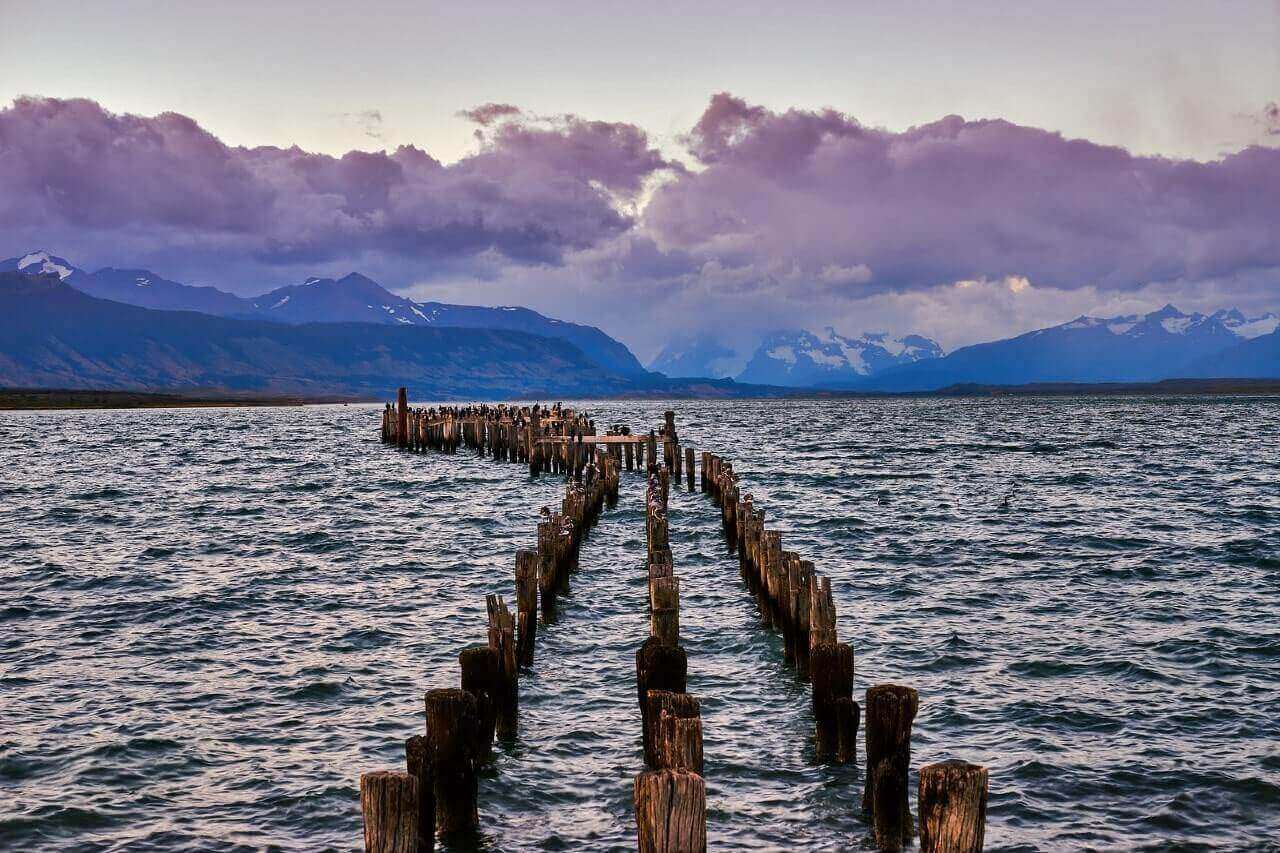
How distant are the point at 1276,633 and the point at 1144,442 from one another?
6845 centimetres

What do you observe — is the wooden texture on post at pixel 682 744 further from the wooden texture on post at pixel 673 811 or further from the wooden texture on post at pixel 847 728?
the wooden texture on post at pixel 847 728

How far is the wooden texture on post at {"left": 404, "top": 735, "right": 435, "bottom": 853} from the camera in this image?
7.89m

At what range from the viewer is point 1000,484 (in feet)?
157

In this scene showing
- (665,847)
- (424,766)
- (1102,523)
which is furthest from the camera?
(1102,523)

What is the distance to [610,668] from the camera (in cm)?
1577

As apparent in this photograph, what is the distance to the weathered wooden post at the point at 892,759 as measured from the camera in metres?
9.32

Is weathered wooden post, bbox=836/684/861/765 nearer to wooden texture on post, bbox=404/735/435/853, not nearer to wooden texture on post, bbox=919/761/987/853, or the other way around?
wooden texture on post, bbox=919/761/987/853

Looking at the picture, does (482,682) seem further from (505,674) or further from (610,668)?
(610,668)

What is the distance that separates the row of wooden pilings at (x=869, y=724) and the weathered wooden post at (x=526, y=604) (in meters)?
3.80

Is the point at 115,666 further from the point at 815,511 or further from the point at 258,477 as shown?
the point at 258,477

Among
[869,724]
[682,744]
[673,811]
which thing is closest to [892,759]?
[869,724]

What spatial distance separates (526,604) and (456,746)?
6401 mm

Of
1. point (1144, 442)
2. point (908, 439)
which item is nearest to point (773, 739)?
point (1144, 442)

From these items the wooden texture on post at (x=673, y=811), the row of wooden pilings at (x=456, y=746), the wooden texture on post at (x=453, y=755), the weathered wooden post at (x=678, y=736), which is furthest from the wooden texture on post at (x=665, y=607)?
the wooden texture on post at (x=673, y=811)
